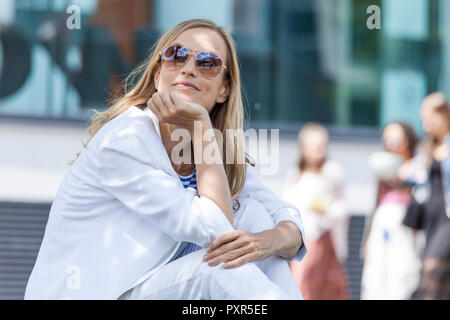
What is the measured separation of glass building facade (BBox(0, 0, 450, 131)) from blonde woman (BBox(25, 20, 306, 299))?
5325 mm

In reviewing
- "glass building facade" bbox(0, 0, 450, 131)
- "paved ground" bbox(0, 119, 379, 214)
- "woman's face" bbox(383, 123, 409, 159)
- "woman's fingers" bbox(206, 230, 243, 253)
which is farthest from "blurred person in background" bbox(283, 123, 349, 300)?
"woman's fingers" bbox(206, 230, 243, 253)

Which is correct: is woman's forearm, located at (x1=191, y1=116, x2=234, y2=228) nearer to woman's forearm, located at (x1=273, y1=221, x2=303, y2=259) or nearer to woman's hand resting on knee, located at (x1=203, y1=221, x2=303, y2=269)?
woman's hand resting on knee, located at (x1=203, y1=221, x2=303, y2=269)

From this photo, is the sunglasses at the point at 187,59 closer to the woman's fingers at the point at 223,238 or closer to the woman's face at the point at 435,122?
the woman's fingers at the point at 223,238

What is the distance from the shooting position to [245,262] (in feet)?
10.3

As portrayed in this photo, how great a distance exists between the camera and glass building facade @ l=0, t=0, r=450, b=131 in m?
9.00

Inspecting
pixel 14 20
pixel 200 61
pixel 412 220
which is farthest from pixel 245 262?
pixel 14 20

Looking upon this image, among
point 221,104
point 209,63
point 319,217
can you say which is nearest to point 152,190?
point 209,63

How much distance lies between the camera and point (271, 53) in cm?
977

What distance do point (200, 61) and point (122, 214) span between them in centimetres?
72

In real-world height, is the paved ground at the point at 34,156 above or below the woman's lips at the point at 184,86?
below

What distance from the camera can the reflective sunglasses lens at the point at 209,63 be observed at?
141 inches

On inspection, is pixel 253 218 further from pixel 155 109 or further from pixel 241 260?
pixel 155 109

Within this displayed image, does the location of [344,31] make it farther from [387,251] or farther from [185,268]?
[185,268]

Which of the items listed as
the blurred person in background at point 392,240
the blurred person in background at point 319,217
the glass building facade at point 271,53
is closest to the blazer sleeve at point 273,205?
the blurred person in background at point 392,240
